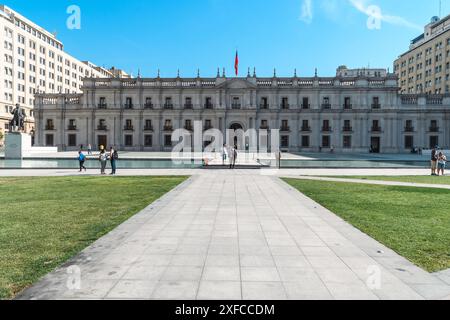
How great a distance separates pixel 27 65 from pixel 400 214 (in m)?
72.1

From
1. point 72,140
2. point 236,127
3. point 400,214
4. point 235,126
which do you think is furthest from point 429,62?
point 400,214

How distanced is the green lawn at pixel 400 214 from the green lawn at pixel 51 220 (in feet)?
18.2

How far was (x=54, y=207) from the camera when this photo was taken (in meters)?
8.89

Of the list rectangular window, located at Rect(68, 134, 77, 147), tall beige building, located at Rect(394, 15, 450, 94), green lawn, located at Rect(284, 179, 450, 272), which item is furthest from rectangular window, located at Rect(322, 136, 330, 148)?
rectangular window, located at Rect(68, 134, 77, 147)

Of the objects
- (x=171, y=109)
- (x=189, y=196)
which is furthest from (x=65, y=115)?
(x=189, y=196)

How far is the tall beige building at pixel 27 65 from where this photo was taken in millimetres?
56688

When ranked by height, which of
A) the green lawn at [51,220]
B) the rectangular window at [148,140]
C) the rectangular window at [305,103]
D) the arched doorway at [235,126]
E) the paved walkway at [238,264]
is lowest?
the paved walkway at [238,264]

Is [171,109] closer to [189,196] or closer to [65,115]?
[65,115]

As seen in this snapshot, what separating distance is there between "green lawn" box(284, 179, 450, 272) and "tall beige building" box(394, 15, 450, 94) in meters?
62.2

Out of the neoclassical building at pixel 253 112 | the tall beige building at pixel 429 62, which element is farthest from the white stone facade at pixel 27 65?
the tall beige building at pixel 429 62

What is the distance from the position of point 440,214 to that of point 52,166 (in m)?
23.4

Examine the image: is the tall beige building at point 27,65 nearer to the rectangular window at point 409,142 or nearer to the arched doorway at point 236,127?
the arched doorway at point 236,127

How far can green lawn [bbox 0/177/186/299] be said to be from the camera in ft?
15.2

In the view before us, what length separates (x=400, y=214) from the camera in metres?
8.37
